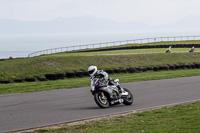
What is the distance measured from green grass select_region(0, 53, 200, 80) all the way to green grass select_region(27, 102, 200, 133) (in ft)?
46.2

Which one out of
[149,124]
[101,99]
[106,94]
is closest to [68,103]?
[101,99]

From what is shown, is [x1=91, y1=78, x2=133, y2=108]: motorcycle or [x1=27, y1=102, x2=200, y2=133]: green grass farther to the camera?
[x1=91, y1=78, x2=133, y2=108]: motorcycle

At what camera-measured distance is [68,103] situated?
13.2 meters

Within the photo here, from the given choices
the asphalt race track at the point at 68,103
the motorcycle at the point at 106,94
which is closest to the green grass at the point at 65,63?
the asphalt race track at the point at 68,103

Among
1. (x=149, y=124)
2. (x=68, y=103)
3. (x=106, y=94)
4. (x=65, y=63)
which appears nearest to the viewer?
(x=149, y=124)

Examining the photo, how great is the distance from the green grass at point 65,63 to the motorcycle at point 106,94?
11597 mm

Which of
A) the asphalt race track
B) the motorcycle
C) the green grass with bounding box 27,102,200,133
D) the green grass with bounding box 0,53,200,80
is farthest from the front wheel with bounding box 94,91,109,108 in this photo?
the green grass with bounding box 0,53,200,80

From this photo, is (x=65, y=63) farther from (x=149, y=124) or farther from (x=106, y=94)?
(x=149, y=124)

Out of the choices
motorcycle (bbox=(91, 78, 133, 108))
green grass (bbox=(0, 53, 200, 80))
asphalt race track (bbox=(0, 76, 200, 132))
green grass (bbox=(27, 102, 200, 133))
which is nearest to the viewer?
green grass (bbox=(27, 102, 200, 133))

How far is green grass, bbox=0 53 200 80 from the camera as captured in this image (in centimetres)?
2427

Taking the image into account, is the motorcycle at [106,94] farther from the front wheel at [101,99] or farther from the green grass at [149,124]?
the green grass at [149,124]

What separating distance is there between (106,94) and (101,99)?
0.23 m

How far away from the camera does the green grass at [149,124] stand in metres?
7.67

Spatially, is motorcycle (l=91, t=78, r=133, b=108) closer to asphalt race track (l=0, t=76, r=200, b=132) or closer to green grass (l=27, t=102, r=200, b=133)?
asphalt race track (l=0, t=76, r=200, b=132)
